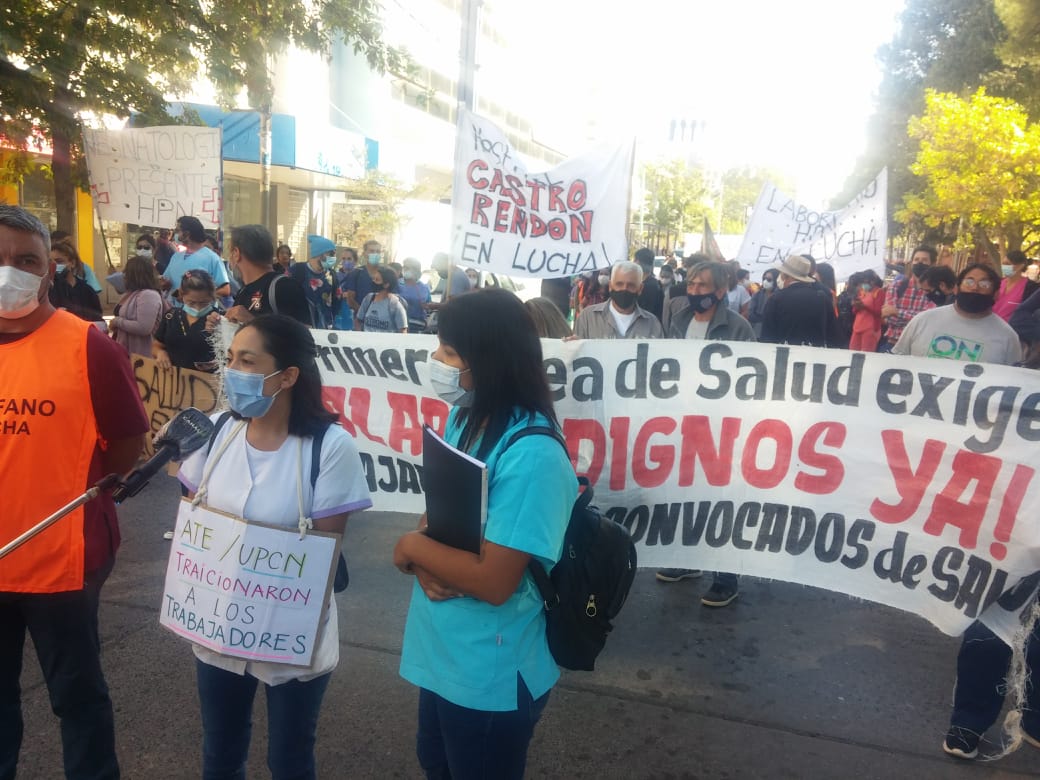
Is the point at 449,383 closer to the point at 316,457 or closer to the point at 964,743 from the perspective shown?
the point at 316,457

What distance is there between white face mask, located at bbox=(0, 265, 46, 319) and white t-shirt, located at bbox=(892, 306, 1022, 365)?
4.19m

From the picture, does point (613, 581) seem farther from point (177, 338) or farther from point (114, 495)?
point (177, 338)

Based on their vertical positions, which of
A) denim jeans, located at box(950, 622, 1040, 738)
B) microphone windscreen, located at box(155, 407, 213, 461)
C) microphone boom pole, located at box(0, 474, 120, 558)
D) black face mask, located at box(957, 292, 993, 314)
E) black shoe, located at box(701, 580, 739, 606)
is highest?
black face mask, located at box(957, 292, 993, 314)

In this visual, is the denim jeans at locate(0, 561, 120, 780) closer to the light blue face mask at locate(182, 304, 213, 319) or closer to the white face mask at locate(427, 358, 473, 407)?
the white face mask at locate(427, 358, 473, 407)

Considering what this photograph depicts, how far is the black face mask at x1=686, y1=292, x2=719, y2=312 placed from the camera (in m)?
5.22

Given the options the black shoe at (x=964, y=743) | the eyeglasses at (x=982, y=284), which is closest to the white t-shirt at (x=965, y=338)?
the eyeglasses at (x=982, y=284)

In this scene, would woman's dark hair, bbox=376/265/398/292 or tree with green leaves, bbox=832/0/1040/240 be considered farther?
tree with green leaves, bbox=832/0/1040/240

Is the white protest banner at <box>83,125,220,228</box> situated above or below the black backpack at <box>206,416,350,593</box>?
above

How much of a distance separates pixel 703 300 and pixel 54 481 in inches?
151

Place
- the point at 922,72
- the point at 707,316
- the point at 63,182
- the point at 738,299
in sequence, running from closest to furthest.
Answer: the point at 707,316 → the point at 63,182 → the point at 738,299 → the point at 922,72

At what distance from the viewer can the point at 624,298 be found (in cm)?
554

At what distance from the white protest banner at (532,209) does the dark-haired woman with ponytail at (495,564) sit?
382 centimetres

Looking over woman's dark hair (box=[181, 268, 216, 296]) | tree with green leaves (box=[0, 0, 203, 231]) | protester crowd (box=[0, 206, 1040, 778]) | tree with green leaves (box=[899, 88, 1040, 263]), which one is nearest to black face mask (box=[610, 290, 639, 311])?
protester crowd (box=[0, 206, 1040, 778])

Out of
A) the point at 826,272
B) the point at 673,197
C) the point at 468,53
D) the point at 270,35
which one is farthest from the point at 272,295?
the point at 673,197
